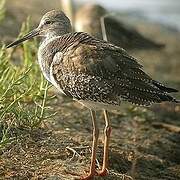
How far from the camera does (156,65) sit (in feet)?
37.2

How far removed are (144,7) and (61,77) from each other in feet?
37.3

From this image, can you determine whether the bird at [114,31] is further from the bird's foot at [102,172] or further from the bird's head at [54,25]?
the bird's foot at [102,172]

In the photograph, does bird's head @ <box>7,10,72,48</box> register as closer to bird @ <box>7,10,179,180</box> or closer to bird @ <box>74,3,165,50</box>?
bird @ <box>7,10,179,180</box>

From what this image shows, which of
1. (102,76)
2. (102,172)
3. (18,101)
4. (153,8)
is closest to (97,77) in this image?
(102,76)

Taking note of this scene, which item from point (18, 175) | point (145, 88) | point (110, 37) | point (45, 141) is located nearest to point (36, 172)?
point (18, 175)

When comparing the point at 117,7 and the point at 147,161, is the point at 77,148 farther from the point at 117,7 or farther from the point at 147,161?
the point at 117,7

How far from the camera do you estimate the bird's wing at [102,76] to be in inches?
201

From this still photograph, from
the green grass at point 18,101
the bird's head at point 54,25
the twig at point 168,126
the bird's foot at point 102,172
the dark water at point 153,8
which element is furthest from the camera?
the dark water at point 153,8

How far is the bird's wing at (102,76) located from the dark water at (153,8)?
9.72 meters

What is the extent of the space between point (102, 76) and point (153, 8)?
37.3ft

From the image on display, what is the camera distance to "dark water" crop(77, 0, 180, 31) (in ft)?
50.2

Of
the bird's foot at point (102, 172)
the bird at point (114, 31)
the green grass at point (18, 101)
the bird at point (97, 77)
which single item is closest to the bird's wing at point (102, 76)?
the bird at point (97, 77)

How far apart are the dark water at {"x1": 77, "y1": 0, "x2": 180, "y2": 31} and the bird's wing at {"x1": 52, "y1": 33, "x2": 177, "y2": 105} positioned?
9724 mm

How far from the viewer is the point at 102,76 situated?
16.7 feet
